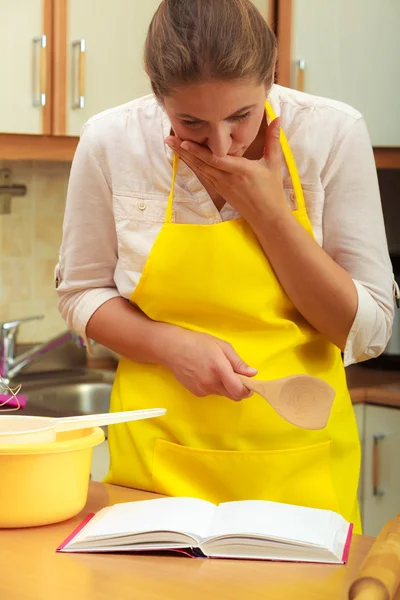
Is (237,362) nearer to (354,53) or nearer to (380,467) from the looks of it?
(380,467)

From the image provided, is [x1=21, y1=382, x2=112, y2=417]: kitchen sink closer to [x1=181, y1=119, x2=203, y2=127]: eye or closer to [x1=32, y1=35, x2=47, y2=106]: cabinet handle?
[x1=32, y1=35, x2=47, y2=106]: cabinet handle

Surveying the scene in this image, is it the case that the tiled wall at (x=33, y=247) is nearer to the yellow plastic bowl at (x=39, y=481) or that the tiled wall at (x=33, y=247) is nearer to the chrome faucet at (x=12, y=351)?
the chrome faucet at (x=12, y=351)

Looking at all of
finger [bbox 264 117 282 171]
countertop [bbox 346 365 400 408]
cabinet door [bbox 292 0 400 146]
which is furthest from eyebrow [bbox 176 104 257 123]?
cabinet door [bbox 292 0 400 146]

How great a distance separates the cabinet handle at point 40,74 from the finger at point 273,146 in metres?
1.13

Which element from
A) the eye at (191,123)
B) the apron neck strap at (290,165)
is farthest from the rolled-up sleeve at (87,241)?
the eye at (191,123)

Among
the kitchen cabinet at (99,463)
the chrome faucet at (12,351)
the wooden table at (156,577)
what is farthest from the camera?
the chrome faucet at (12,351)

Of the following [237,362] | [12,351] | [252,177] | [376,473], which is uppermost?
[252,177]

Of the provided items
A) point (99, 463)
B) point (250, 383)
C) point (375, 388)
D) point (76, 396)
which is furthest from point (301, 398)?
point (76, 396)

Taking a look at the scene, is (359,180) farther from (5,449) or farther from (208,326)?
(5,449)

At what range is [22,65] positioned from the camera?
7.61ft

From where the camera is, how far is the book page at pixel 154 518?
1089mm

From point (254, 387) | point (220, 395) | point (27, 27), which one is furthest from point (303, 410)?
point (27, 27)

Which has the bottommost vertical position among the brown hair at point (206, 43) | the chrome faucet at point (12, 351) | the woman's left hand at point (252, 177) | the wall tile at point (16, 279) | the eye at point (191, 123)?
the chrome faucet at point (12, 351)

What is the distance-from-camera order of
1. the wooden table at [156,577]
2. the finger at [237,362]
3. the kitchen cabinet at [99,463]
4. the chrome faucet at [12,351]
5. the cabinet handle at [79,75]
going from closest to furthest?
the wooden table at [156,577]
the finger at [237,362]
the kitchen cabinet at [99,463]
the cabinet handle at [79,75]
the chrome faucet at [12,351]
